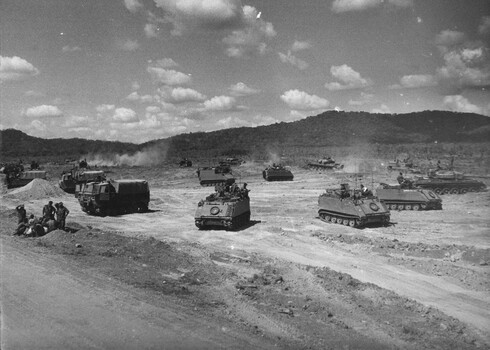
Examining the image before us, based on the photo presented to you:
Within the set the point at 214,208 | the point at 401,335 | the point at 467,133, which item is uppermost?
the point at 467,133

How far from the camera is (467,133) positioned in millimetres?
188750

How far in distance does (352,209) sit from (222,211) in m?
6.59

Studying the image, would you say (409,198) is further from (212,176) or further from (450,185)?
(212,176)

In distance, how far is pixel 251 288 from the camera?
37.7 feet

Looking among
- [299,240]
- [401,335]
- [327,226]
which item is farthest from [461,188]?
[401,335]

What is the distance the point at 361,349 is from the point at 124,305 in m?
5.21

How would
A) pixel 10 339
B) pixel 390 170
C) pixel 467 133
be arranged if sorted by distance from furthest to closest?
pixel 467 133
pixel 390 170
pixel 10 339

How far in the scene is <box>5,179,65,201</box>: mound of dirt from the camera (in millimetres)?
35250

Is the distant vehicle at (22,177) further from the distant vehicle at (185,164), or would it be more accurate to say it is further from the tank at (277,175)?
the distant vehicle at (185,164)

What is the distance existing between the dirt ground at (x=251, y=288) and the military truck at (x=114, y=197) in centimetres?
535

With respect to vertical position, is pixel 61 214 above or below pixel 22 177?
below

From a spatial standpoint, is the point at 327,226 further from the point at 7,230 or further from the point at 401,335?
the point at 7,230

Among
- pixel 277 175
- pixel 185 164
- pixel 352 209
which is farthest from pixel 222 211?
pixel 185 164

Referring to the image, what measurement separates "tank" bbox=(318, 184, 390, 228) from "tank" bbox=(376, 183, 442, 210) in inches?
188
